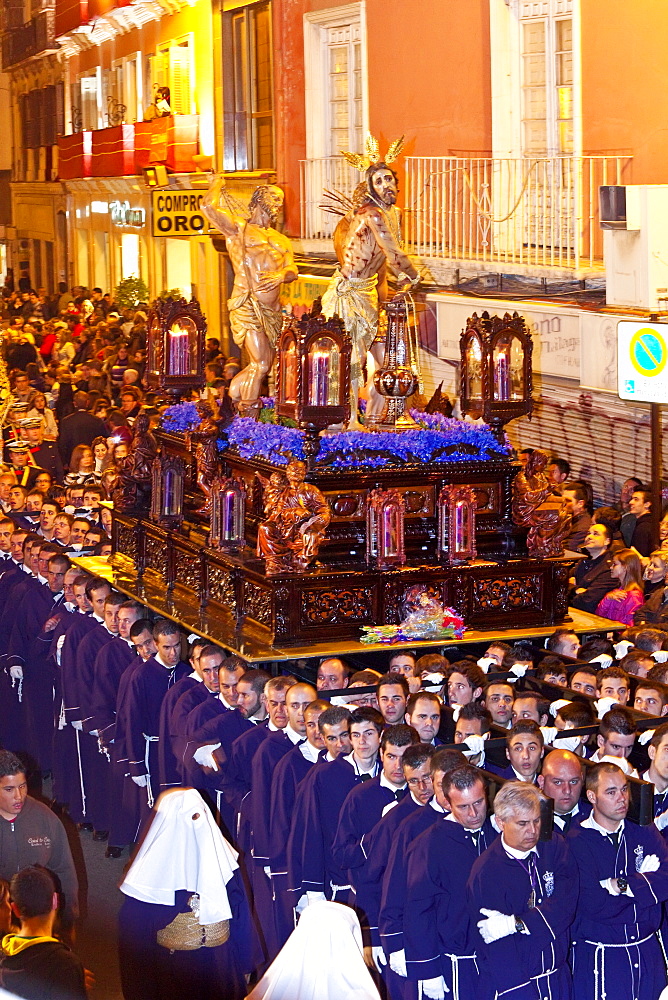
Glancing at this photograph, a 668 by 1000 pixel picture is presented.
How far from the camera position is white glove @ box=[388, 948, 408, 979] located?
7348mm

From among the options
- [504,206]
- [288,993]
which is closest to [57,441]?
[504,206]

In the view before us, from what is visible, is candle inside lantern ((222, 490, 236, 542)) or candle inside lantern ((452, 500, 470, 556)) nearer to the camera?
candle inside lantern ((452, 500, 470, 556))

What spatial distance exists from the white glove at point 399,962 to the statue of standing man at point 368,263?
500cm

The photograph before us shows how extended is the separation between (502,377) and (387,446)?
0.89 m

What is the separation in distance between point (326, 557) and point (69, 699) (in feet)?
6.35

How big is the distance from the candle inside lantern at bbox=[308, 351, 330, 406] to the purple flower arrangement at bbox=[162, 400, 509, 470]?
382mm

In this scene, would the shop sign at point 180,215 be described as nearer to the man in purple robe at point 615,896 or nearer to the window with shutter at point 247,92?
the window with shutter at point 247,92

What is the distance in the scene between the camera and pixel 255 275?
12.5 metres

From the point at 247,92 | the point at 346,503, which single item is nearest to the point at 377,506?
the point at 346,503

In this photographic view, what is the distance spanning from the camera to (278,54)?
2202cm

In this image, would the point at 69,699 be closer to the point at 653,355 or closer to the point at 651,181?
the point at 653,355

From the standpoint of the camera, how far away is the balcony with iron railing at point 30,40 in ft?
127

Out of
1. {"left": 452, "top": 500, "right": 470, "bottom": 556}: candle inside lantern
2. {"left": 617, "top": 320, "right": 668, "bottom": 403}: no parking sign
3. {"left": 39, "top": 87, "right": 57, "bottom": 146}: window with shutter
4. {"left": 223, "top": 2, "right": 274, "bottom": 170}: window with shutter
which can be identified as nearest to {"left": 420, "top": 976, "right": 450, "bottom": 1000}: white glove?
{"left": 452, "top": 500, "right": 470, "bottom": 556}: candle inside lantern

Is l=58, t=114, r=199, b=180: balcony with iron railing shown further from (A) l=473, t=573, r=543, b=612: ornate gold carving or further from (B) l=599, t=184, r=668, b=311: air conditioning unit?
(A) l=473, t=573, r=543, b=612: ornate gold carving
